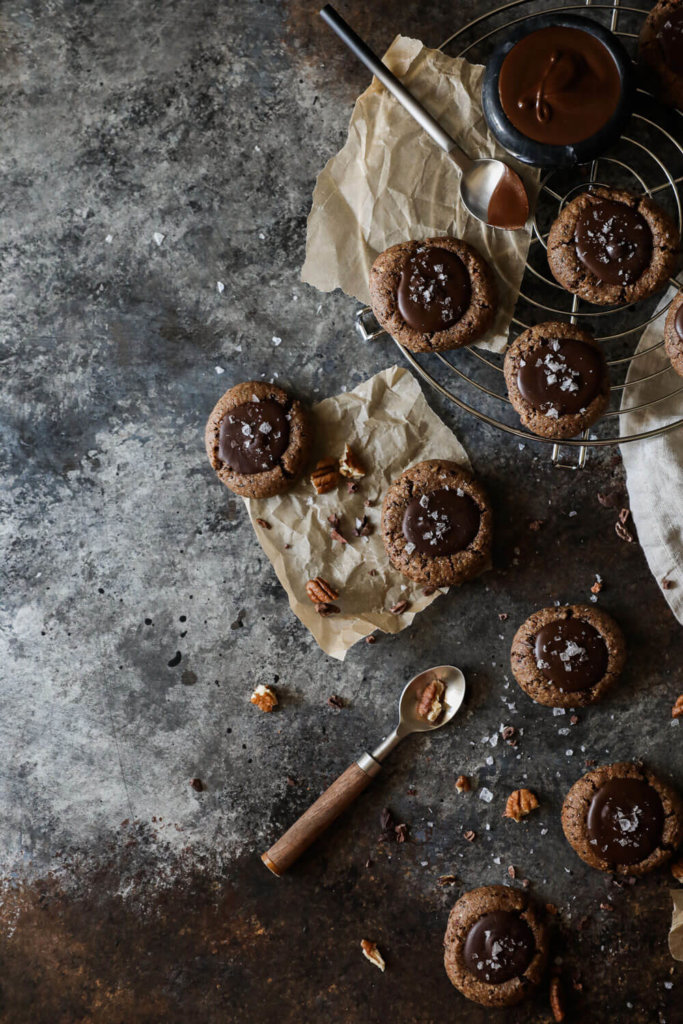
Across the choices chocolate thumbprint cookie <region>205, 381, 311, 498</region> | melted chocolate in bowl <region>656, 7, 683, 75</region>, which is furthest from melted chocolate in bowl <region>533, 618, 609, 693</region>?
melted chocolate in bowl <region>656, 7, 683, 75</region>

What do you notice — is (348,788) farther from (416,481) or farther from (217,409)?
(217,409)

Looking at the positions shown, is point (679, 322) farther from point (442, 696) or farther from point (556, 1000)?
point (556, 1000)

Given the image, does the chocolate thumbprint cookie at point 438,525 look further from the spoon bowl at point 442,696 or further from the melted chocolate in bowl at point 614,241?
the melted chocolate in bowl at point 614,241

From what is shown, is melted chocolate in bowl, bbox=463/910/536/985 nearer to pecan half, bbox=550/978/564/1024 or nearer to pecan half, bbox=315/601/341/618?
pecan half, bbox=550/978/564/1024

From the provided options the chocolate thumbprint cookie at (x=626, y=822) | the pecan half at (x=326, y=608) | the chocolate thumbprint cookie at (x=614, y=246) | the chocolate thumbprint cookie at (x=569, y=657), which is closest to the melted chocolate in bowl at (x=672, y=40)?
the chocolate thumbprint cookie at (x=614, y=246)

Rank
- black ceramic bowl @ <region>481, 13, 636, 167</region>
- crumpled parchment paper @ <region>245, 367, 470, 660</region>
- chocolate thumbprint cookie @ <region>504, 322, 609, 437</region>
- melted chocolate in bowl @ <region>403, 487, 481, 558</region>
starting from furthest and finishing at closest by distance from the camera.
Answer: crumpled parchment paper @ <region>245, 367, 470, 660</region>, melted chocolate in bowl @ <region>403, 487, 481, 558</region>, chocolate thumbprint cookie @ <region>504, 322, 609, 437</region>, black ceramic bowl @ <region>481, 13, 636, 167</region>

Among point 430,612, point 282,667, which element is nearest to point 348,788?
point 282,667
